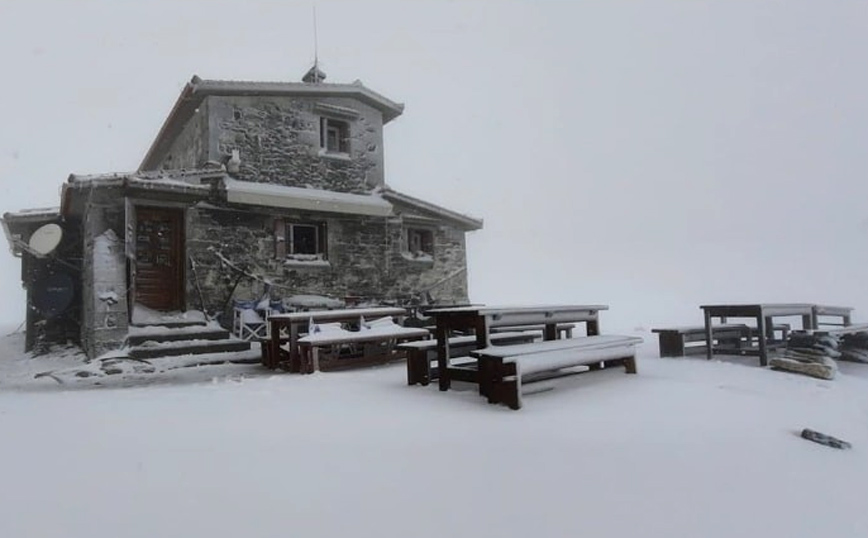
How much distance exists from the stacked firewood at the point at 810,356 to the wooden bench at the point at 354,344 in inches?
192

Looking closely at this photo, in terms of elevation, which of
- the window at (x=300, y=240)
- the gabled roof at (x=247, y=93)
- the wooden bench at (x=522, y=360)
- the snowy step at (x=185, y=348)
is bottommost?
the snowy step at (x=185, y=348)

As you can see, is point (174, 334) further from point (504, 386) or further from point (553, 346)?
point (553, 346)

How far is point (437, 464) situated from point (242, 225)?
8787 millimetres

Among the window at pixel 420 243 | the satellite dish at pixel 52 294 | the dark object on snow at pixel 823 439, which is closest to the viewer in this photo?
the dark object on snow at pixel 823 439

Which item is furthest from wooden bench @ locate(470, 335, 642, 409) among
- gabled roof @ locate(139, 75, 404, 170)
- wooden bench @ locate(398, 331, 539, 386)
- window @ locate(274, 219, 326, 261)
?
gabled roof @ locate(139, 75, 404, 170)

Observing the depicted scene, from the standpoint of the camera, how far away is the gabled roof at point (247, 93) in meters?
10.8

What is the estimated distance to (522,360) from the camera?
4141 millimetres

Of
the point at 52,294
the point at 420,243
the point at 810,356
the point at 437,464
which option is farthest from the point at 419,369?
the point at 52,294

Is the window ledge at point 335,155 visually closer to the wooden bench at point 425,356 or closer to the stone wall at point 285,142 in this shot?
the stone wall at point 285,142

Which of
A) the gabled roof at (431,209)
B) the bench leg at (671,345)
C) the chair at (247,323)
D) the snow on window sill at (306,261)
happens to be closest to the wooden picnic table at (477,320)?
the bench leg at (671,345)

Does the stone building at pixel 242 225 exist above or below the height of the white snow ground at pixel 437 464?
above

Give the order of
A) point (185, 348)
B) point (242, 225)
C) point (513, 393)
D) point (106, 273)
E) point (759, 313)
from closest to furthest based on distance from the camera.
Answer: point (513, 393)
point (759, 313)
point (185, 348)
point (106, 273)
point (242, 225)

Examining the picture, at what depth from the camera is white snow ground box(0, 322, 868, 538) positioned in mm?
2199

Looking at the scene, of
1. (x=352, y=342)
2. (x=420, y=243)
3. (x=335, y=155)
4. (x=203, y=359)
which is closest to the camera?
(x=352, y=342)
